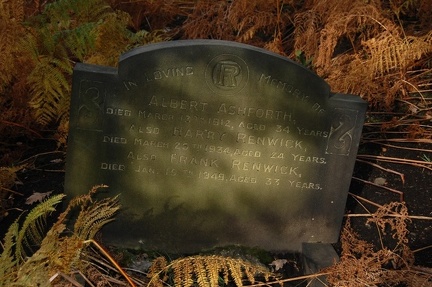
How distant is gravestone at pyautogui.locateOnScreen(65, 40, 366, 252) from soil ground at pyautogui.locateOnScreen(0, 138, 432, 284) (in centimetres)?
41

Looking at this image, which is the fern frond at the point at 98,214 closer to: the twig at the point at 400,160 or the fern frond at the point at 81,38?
the fern frond at the point at 81,38

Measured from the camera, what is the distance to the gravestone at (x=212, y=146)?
3680 mm

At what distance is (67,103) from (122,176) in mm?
1233

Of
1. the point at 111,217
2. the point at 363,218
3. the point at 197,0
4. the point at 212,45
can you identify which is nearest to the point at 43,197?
the point at 111,217

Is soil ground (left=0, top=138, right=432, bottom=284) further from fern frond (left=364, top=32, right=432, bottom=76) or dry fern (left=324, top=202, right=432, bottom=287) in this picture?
fern frond (left=364, top=32, right=432, bottom=76)

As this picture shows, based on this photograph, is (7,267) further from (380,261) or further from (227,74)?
(380,261)

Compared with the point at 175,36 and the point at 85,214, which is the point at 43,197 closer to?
the point at 85,214

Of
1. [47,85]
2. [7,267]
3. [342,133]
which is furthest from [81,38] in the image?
[7,267]

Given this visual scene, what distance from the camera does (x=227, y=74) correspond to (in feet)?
12.1

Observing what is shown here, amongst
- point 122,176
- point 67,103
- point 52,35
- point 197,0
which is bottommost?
point 122,176

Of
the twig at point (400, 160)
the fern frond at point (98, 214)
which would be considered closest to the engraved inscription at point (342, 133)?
the twig at point (400, 160)

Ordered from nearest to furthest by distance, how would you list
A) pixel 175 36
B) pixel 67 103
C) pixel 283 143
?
pixel 283 143 < pixel 67 103 < pixel 175 36

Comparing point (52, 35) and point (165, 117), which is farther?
point (52, 35)

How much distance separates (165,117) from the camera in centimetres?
378
